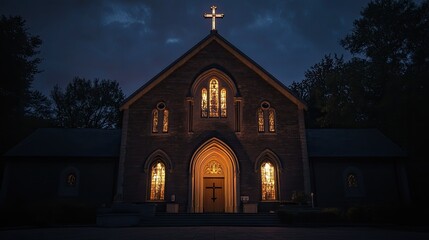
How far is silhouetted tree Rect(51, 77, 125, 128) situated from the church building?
73.1 ft

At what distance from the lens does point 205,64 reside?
82.1 ft

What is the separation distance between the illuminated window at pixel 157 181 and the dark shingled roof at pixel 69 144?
3.13 m

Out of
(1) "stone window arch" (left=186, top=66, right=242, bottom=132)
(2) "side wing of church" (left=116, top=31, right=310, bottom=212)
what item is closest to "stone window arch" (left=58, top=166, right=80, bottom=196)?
(2) "side wing of church" (left=116, top=31, right=310, bottom=212)

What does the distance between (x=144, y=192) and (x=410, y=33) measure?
89.1 feet

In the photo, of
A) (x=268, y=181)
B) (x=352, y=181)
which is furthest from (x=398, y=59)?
(x=268, y=181)

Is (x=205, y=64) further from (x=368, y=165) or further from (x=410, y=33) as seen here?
(x=410, y=33)

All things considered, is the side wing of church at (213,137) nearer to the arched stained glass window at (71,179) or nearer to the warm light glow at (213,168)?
the warm light glow at (213,168)

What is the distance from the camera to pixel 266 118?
939 inches

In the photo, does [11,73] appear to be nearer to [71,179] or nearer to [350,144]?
[71,179]

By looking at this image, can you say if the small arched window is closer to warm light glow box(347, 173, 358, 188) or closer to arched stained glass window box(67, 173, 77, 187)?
warm light glow box(347, 173, 358, 188)

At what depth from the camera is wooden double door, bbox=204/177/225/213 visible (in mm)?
23094

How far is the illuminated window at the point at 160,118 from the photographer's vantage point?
23.7 metres

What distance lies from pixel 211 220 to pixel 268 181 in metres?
5.75

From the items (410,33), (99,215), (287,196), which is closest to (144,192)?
(99,215)
